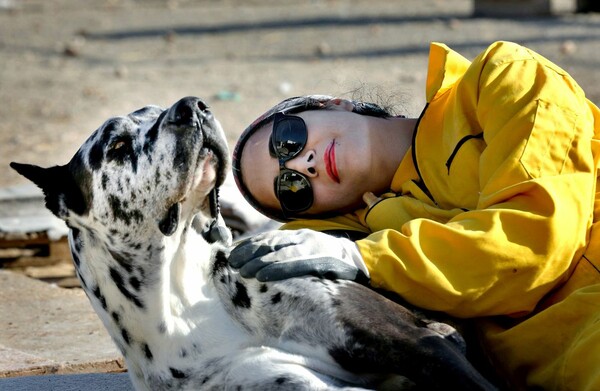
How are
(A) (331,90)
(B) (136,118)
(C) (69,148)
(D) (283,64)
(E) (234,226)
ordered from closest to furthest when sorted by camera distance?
1. (B) (136,118)
2. (E) (234,226)
3. (C) (69,148)
4. (A) (331,90)
5. (D) (283,64)

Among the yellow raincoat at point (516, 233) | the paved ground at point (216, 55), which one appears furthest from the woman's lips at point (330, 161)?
the paved ground at point (216, 55)

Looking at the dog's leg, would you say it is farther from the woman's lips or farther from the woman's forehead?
the woman's forehead

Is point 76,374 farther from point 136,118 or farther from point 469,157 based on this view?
point 469,157

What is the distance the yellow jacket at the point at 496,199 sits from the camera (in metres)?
3.27

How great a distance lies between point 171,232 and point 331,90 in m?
5.96

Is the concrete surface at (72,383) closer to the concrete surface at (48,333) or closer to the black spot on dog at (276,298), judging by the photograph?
the concrete surface at (48,333)

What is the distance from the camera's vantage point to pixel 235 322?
3.40 meters

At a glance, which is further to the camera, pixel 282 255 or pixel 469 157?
pixel 469 157

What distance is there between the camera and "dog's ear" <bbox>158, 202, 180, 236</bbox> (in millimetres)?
3385

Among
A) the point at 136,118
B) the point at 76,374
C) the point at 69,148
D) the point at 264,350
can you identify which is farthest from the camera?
the point at 69,148

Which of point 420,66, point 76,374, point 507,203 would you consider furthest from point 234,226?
point 420,66

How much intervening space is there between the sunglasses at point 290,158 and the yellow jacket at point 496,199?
26 cm

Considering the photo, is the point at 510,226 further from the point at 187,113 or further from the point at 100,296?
the point at 100,296

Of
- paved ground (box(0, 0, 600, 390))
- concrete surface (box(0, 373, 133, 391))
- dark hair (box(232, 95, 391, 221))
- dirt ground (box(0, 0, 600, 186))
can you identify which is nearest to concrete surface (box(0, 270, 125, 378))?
paved ground (box(0, 0, 600, 390))
